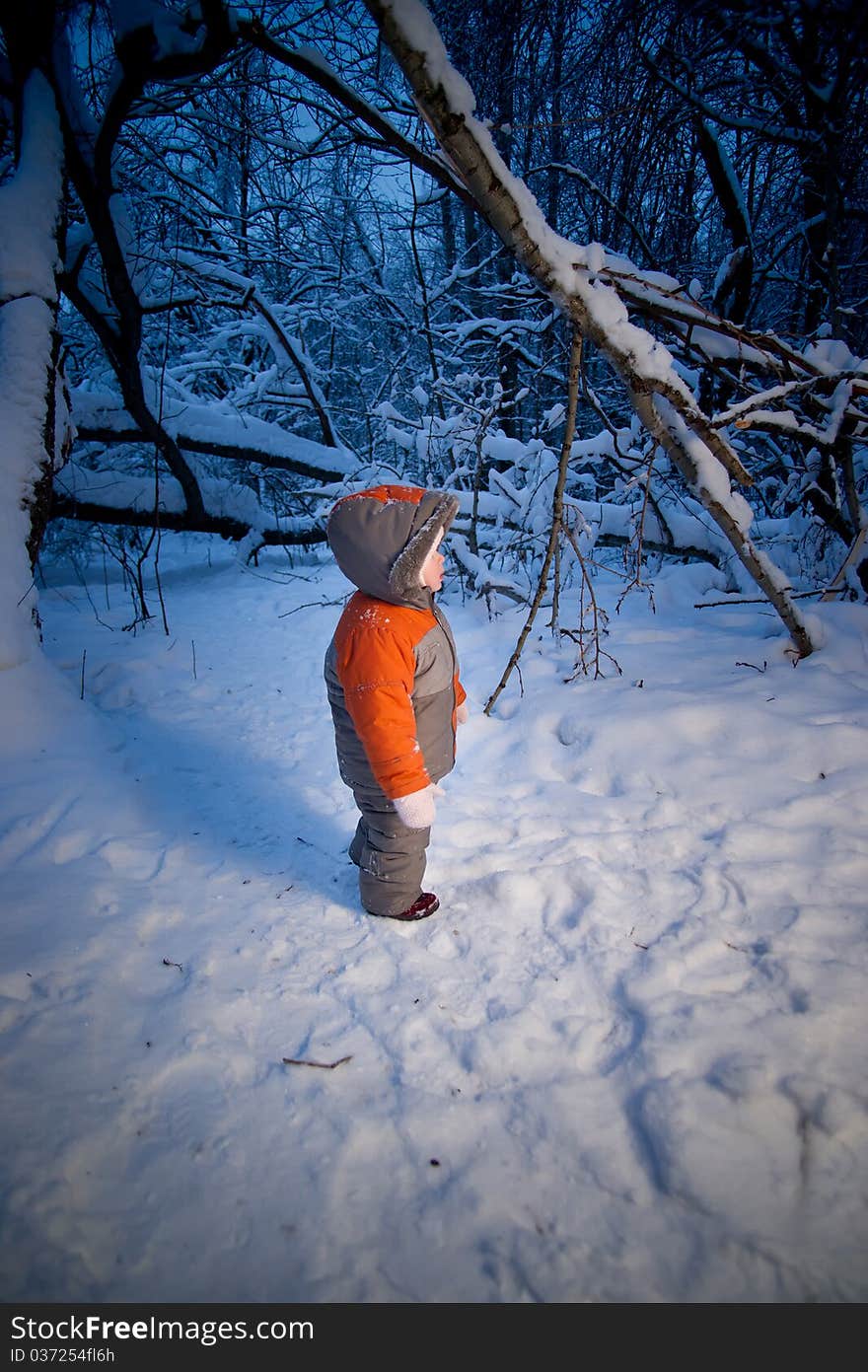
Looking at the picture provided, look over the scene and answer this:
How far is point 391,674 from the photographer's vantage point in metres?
1.66

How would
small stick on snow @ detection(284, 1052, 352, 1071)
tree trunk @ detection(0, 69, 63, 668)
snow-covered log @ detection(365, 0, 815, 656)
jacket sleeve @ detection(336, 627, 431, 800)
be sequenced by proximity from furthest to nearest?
tree trunk @ detection(0, 69, 63, 668), jacket sleeve @ detection(336, 627, 431, 800), snow-covered log @ detection(365, 0, 815, 656), small stick on snow @ detection(284, 1052, 352, 1071)

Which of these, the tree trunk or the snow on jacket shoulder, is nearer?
the snow on jacket shoulder

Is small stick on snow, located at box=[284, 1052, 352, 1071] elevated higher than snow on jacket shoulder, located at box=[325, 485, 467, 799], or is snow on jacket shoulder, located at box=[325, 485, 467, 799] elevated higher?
snow on jacket shoulder, located at box=[325, 485, 467, 799]

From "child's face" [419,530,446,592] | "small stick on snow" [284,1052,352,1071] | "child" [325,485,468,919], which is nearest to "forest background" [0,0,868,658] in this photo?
"child's face" [419,530,446,592]

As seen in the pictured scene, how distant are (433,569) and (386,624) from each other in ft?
0.76

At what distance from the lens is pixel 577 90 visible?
2689 millimetres

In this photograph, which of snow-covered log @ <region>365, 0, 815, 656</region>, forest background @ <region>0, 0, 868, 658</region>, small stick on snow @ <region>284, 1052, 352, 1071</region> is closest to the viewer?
small stick on snow @ <region>284, 1052, 352, 1071</region>

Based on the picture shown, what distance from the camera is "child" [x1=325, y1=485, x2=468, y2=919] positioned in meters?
1.65

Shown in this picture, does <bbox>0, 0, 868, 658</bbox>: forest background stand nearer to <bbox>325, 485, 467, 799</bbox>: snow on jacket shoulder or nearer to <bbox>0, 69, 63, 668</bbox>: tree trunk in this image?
<bbox>0, 69, 63, 668</bbox>: tree trunk

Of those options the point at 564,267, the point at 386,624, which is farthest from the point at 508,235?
the point at 386,624
